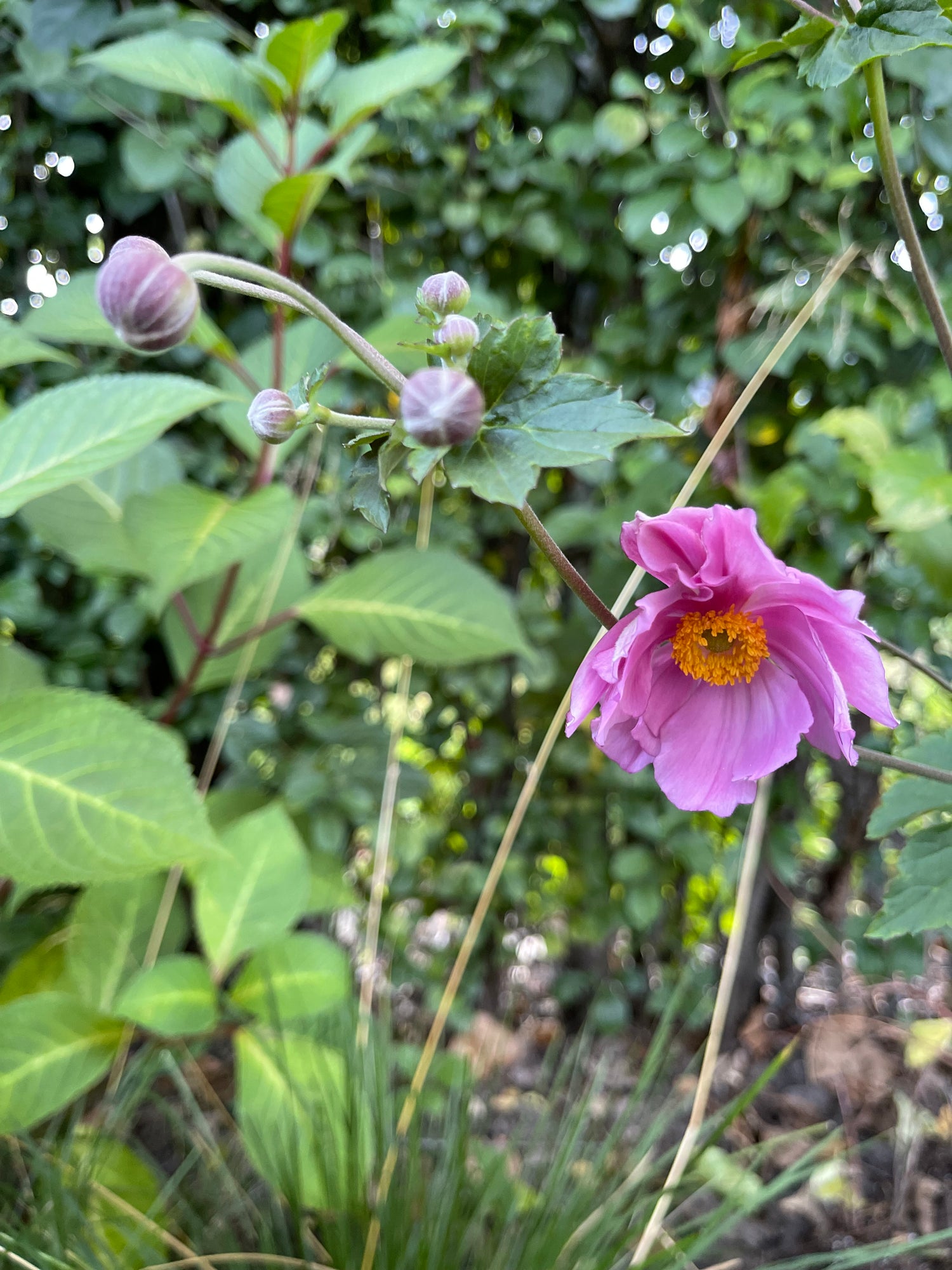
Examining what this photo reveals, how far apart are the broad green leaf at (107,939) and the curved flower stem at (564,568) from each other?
0.68m

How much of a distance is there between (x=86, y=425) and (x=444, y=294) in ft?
1.03

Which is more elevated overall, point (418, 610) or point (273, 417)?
point (273, 417)

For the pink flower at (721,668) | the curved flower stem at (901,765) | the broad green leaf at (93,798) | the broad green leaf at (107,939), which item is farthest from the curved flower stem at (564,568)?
the broad green leaf at (107,939)

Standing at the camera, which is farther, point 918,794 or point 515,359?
point 918,794

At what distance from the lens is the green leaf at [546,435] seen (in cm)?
26

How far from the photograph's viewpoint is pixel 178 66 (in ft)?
2.25

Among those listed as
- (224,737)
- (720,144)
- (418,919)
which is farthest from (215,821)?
(720,144)

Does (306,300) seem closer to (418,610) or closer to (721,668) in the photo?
(721,668)

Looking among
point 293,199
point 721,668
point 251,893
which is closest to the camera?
point 721,668

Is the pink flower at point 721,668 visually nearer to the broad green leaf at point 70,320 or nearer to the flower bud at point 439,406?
the flower bud at point 439,406

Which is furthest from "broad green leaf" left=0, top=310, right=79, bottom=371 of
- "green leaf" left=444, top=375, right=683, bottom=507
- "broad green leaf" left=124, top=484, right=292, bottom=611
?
"green leaf" left=444, top=375, right=683, bottom=507

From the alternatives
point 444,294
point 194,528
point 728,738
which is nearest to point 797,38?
point 444,294

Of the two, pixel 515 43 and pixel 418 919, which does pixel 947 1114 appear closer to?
pixel 418 919

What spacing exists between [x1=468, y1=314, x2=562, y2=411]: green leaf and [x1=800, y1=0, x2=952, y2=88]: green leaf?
→ 15 cm
